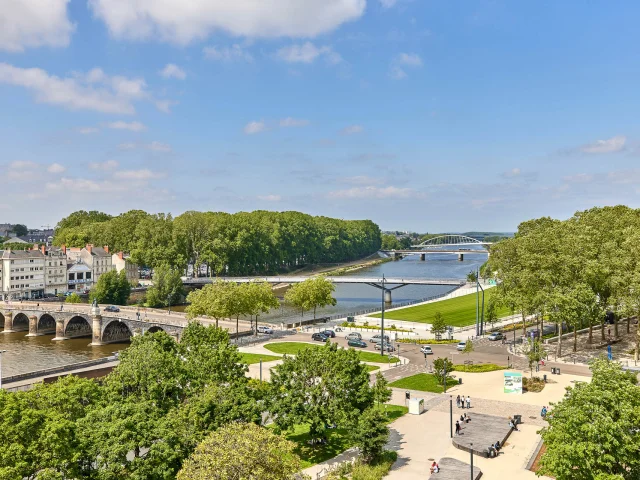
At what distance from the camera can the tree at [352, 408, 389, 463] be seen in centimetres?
2797

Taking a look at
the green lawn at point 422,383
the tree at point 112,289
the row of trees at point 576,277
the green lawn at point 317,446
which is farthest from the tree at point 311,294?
the green lawn at point 317,446

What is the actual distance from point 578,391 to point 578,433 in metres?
2.06

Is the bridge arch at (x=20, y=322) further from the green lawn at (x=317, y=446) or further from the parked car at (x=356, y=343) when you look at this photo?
the green lawn at (x=317, y=446)

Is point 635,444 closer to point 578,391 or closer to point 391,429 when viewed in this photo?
point 578,391

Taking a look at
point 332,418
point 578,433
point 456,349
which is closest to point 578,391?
point 578,433

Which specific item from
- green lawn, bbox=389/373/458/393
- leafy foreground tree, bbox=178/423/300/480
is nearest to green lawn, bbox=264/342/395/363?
green lawn, bbox=389/373/458/393

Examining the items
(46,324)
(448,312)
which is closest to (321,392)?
(448,312)

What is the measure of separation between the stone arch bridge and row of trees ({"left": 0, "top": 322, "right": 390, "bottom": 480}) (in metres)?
37.9

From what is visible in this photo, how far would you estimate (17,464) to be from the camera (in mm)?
19266

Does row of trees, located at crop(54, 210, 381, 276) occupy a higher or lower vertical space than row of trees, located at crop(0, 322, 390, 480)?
higher

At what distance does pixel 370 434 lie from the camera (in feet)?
92.1

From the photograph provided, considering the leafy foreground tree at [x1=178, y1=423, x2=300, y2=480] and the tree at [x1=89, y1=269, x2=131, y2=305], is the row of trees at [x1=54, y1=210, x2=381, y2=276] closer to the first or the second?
the tree at [x1=89, y1=269, x2=131, y2=305]

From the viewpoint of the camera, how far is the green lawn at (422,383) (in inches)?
1689

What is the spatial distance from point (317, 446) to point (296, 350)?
82.5ft
